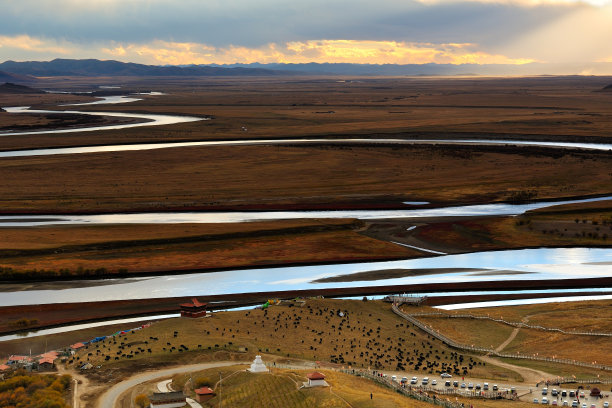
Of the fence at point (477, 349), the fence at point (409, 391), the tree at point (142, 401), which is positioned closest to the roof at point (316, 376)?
the fence at point (409, 391)

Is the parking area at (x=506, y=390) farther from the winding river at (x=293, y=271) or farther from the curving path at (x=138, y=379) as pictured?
the winding river at (x=293, y=271)

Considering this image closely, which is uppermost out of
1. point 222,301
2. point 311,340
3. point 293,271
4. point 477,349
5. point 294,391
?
point 294,391

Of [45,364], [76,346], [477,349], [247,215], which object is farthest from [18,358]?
[247,215]

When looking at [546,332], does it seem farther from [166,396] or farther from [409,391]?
[166,396]

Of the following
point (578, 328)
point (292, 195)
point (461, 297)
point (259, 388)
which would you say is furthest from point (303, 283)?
point (292, 195)

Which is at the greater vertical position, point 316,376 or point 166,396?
point 316,376

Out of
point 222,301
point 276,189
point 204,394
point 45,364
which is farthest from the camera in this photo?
point 276,189
